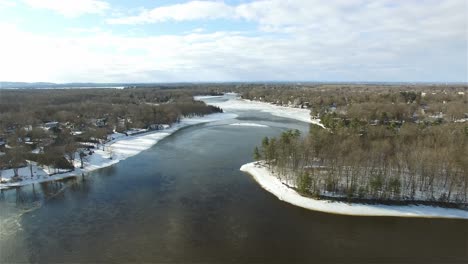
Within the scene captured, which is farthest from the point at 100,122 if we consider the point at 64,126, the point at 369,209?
the point at 369,209

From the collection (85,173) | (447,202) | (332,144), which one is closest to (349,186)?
(332,144)

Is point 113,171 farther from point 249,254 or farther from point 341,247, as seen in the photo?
point 341,247

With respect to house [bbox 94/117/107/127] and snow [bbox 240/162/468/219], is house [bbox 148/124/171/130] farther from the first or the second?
snow [bbox 240/162/468/219]

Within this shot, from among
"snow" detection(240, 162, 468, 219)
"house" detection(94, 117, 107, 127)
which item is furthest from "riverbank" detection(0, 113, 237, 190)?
"snow" detection(240, 162, 468, 219)

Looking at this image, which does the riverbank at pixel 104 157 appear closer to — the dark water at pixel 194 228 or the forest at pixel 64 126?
the forest at pixel 64 126

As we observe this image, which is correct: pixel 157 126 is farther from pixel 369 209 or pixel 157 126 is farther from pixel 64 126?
pixel 369 209

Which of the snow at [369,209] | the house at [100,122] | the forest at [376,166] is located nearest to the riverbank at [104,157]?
the house at [100,122]
